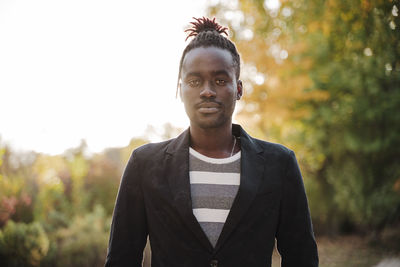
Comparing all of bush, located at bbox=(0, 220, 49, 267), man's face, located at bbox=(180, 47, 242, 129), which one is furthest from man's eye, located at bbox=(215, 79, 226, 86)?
bush, located at bbox=(0, 220, 49, 267)

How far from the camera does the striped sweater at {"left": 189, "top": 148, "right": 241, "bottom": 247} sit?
178cm

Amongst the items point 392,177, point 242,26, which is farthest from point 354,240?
point 242,26

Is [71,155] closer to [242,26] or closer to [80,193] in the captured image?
[80,193]

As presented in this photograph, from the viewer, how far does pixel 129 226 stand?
183 centimetres

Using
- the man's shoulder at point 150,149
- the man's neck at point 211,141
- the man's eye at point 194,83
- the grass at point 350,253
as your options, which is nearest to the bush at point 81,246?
the grass at point 350,253

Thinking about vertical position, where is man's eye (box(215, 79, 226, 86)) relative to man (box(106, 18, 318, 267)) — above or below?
above

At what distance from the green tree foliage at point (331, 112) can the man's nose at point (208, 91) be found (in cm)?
619

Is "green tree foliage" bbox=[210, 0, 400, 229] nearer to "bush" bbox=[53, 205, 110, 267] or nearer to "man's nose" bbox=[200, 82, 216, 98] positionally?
"bush" bbox=[53, 205, 110, 267]

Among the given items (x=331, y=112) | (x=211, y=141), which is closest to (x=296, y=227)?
(x=211, y=141)

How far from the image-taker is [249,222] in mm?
1752

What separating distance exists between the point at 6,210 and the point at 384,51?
20.9 ft

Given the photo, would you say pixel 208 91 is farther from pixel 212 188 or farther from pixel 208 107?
pixel 212 188

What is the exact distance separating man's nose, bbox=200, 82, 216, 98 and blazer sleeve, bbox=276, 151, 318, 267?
2.04 feet

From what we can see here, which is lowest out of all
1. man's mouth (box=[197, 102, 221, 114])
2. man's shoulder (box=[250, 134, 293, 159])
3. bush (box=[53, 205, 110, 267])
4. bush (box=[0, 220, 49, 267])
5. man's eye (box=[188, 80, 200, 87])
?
bush (box=[53, 205, 110, 267])
